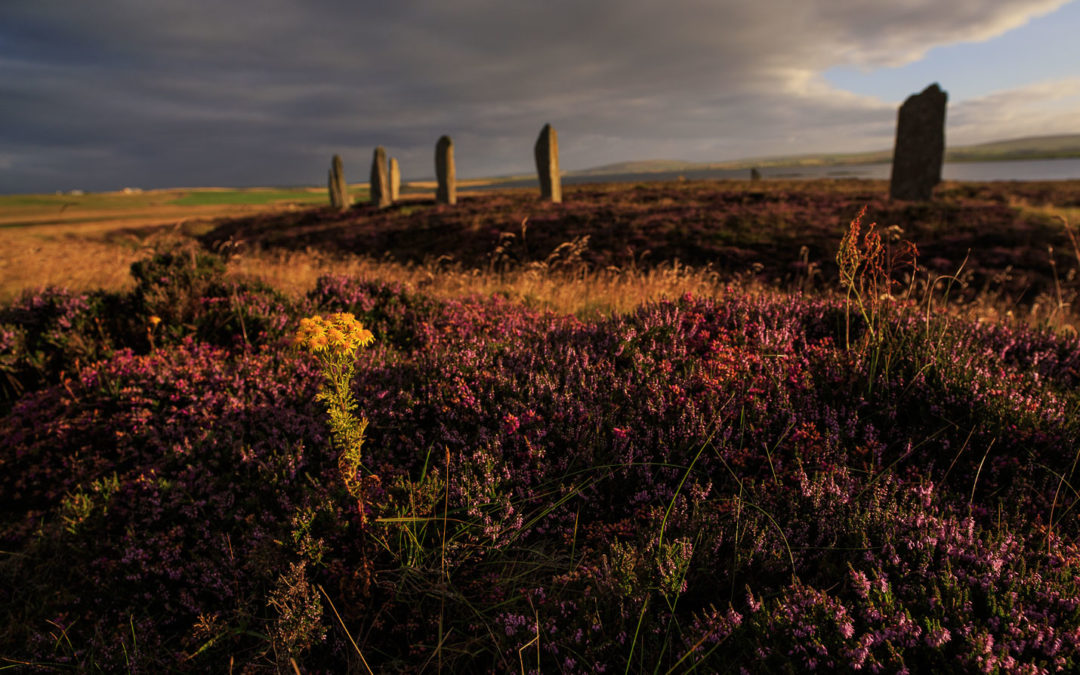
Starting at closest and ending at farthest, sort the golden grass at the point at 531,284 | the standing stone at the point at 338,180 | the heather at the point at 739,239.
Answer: the golden grass at the point at 531,284
the heather at the point at 739,239
the standing stone at the point at 338,180

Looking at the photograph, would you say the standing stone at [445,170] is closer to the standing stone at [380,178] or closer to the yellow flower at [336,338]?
the standing stone at [380,178]

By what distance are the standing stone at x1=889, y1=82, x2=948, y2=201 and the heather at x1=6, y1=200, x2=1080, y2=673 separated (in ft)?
69.4

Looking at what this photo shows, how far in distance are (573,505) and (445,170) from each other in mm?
28759

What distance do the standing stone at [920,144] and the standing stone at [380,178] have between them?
27.5 meters

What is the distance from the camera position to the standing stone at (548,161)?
85.4 feet

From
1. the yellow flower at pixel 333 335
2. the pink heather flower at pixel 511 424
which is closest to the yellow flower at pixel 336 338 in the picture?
the yellow flower at pixel 333 335

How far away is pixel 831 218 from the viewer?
15641 millimetres

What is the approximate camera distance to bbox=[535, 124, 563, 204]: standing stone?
26.0 metres

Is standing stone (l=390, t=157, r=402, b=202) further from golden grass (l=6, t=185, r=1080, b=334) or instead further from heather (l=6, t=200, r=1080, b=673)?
heather (l=6, t=200, r=1080, b=673)

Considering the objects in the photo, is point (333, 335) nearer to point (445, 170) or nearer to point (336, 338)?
point (336, 338)

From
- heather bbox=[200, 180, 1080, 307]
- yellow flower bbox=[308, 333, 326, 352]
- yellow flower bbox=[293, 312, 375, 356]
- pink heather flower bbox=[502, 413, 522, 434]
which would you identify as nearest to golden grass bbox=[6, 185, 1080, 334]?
heather bbox=[200, 180, 1080, 307]

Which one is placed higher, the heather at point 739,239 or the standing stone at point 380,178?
the standing stone at point 380,178

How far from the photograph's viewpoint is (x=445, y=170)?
28.8 metres

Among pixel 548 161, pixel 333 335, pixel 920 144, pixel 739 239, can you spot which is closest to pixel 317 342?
pixel 333 335
